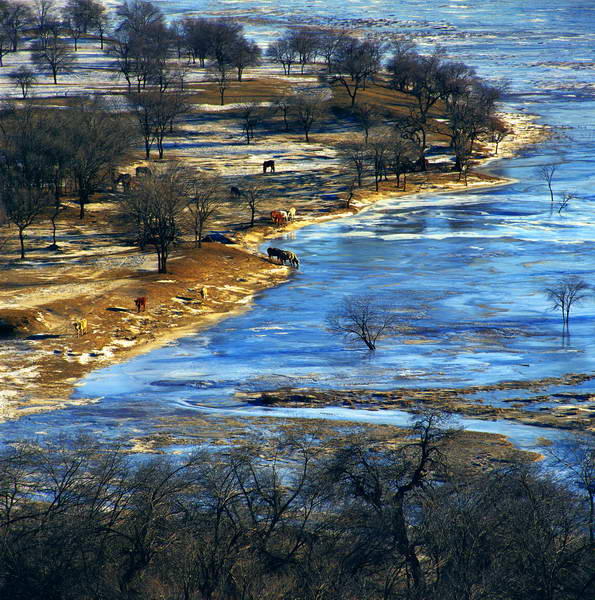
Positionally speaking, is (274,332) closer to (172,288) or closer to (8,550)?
(172,288)

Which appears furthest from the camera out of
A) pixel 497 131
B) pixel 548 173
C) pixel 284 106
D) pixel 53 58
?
pixel 53 58

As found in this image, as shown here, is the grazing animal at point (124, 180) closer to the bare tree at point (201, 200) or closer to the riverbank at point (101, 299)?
the riverbank at point (101, 299)

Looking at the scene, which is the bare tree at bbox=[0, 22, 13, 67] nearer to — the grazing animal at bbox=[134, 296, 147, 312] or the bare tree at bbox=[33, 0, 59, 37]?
the bare tree at bbox=[33, 0, 59, 37]

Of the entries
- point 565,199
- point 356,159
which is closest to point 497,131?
point 356,159

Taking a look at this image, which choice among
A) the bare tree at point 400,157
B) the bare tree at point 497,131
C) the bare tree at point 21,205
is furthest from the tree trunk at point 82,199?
the bare tree at point 497,131

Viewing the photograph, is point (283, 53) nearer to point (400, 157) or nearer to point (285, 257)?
point (400, 157)

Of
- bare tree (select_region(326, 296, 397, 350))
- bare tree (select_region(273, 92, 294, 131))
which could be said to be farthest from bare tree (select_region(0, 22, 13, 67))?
bare tree (select_region(326, 296, 397, 350))
